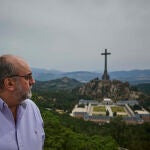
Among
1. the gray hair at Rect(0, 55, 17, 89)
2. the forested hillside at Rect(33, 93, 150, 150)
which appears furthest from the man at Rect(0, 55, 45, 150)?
the forested hillside at Rect(33, 93, 150, 150)

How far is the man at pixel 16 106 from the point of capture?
1.50 metres

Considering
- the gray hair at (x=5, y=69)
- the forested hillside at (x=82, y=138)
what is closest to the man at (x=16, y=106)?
the gray hair at (x=5, y=69)

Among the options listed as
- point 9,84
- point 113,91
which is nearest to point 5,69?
point 9,84

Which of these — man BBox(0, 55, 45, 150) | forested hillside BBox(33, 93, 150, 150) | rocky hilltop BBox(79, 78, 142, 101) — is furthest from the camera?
rocky hilltop BBox(79, 78, 142, 101)

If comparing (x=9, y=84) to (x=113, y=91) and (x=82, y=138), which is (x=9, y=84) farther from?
(x=113, y=91)

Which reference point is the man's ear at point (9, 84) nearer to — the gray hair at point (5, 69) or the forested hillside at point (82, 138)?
the gray hair at point (5, 69)

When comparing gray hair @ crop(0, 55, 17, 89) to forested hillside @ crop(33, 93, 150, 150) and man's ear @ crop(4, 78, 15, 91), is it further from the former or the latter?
forested hillside @ crop(33, 93, 150, 150)

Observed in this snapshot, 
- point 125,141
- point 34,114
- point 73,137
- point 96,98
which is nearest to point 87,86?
point 96,98

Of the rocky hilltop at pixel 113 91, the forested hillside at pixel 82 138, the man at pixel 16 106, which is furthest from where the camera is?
the rocky hilltop at pixel 113 91

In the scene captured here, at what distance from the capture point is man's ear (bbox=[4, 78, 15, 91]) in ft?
5.06

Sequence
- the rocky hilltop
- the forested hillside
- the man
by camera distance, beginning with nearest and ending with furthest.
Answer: the man, the forested hillside, the rocky hilltop

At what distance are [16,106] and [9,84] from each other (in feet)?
0.48

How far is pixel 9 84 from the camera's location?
1.55m

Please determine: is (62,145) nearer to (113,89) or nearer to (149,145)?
(149,145)
